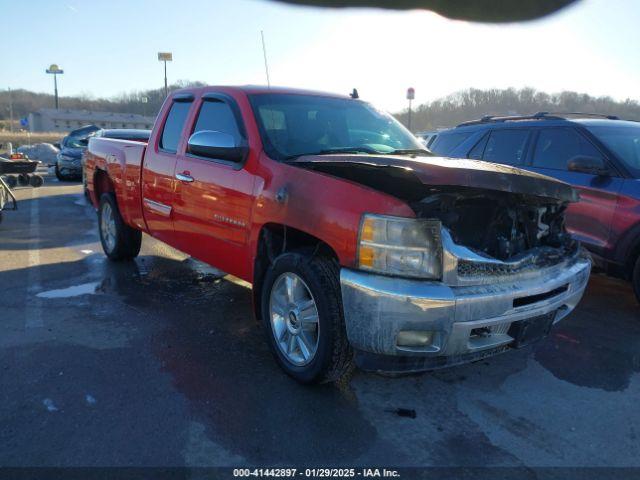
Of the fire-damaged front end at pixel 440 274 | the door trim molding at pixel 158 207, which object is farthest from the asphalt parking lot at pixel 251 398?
the door trim molding at pixel 158 207

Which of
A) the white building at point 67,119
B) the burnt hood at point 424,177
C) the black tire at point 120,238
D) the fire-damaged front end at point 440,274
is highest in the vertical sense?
the white building at point 67,119

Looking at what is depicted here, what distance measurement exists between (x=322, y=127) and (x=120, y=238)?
129 inches

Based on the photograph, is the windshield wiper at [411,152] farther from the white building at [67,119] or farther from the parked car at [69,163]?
the white building at [67,119]

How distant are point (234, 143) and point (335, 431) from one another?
6.84ft

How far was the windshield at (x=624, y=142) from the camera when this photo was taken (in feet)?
16.2

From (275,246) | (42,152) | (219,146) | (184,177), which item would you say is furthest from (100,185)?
(42,152)

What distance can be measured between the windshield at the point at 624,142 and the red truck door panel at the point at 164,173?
13.8 feet

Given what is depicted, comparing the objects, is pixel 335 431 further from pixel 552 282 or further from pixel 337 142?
pixel 337 142

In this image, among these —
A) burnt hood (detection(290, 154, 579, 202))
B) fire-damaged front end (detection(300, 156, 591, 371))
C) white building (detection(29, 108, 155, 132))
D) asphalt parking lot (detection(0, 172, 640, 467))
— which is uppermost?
white building (detection(29, 108, 155, 132))

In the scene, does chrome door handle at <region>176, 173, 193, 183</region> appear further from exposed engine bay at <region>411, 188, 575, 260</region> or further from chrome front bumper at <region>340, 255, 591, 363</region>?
exposed engine bay at <region>411, 188, 575, 260</region>

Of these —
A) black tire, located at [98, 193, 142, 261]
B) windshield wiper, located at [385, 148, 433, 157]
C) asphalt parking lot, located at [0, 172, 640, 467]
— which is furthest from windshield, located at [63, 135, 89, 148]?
windshield wiper, located at [385, 148, 433, 157]

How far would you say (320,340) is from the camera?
2994 millimetres

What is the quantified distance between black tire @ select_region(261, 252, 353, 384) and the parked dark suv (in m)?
3.14

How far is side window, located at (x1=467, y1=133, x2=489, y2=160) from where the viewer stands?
21.1 feet
